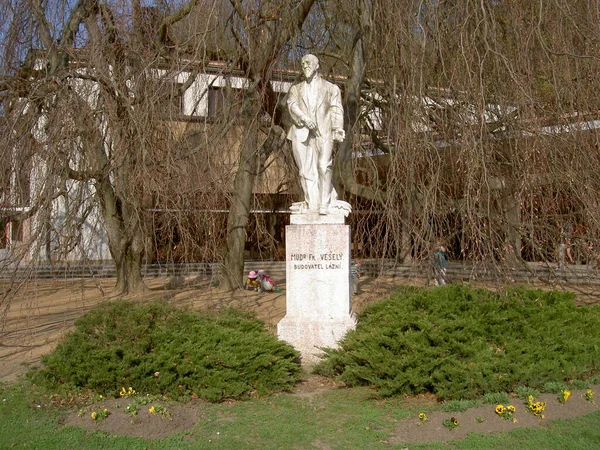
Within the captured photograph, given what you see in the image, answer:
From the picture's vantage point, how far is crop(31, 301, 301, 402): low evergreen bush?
6.71 meters

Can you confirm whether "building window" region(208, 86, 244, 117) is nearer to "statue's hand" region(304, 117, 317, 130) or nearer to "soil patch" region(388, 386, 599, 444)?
"statue's hand" region(304, 117, 317, 130)

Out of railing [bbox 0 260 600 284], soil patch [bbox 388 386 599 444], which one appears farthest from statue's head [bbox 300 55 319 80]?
soil patch [bbox 388 386 599 444]

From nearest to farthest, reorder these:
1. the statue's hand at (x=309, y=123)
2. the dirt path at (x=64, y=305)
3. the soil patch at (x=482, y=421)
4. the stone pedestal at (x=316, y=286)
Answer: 1. the soil patch at (x=482, y=421)
2. the stone pedestal at (x=316, y=286)
3. the statue's hand at (x=309, y=123)
4. the dirt path at (x=64, y=305)

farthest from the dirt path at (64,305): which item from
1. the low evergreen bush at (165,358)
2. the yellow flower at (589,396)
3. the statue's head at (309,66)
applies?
the yellow flower at (589,396)

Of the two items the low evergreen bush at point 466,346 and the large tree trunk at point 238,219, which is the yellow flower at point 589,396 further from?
the large tree trunk at point 238,219

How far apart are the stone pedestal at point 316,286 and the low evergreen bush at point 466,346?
38 centimetres

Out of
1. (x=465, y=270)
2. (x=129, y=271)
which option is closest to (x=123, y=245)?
(x=129, y=271)

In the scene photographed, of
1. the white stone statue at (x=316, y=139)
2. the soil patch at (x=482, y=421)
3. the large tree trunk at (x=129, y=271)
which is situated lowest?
the soil patch at (x=482, y=421)

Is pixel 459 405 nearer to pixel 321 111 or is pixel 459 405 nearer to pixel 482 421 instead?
pixel 482 421

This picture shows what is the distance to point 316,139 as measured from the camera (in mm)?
8828

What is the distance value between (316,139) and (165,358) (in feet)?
11.5

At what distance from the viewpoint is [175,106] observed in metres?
9.94

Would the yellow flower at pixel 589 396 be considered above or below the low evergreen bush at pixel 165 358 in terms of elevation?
below

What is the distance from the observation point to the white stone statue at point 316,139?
874cm
